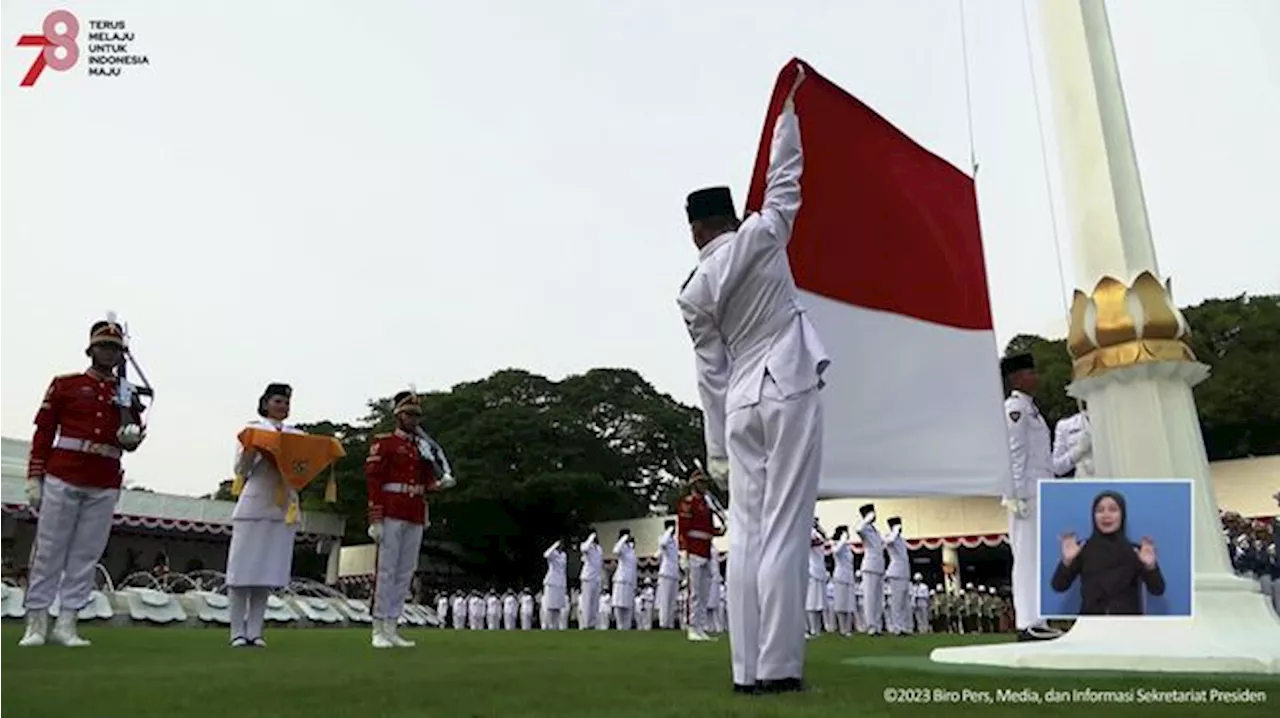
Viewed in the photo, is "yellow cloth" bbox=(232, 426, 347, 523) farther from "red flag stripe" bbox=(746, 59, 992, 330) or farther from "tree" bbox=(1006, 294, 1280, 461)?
"tree" bbox=(1006, 294, 1280, 461)

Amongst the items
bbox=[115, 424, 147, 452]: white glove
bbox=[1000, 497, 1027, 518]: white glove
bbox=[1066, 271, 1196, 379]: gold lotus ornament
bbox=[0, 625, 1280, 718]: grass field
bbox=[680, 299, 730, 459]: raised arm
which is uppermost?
bbox=[1066, 271, 1196, 379]: gold lotus ornament

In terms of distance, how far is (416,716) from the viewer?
3.40m

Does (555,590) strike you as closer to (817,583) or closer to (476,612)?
(817,583)

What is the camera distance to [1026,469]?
28.2ft

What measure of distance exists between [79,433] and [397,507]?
2.76 m

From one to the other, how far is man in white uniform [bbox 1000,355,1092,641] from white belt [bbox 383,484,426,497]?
210 inches

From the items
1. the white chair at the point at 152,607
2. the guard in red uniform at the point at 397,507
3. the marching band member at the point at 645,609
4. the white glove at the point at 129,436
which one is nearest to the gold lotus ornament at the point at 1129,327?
the guard in red uniform at the point at 397,507

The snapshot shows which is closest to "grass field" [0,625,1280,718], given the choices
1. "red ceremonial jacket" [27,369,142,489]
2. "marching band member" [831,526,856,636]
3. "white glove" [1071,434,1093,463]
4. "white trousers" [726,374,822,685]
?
"white trousers" [726,374,822,685]

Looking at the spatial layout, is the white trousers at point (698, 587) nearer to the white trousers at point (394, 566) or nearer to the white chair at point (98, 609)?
the white trousers at point (394, 566)

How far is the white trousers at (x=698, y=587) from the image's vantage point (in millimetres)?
13703

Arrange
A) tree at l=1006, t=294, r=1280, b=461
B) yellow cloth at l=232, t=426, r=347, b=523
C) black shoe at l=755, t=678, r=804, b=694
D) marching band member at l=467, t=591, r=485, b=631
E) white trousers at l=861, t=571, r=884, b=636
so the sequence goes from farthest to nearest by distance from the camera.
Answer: marching band member at l=467, t=591, r=485, b=631
tree at l=1006, t=294, r=1280, b=461
white trousers at l=861, t=571, r=884, b=636
yellow cloth at l=232, t=426, r=347, b=523
black shoe at l=755, t=678, r=804, b=694

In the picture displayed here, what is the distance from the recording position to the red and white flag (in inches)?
249

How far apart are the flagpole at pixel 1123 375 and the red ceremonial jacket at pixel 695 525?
8.49 metres

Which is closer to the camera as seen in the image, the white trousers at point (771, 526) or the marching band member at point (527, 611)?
the white trousers at point (771, 526)
